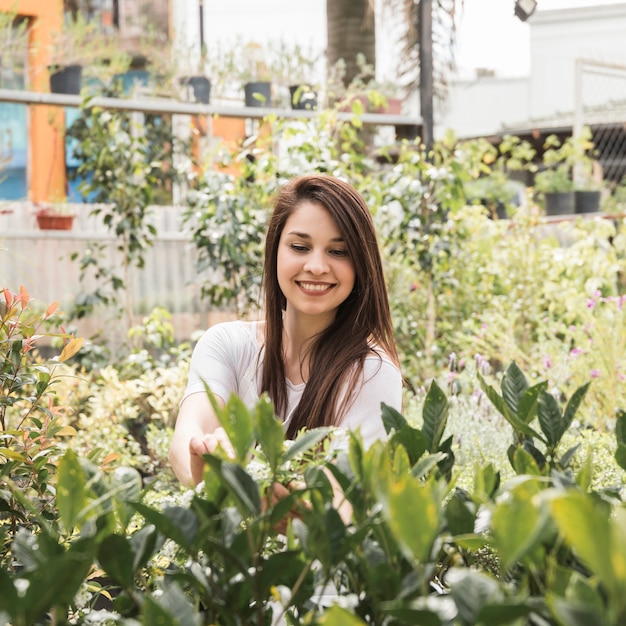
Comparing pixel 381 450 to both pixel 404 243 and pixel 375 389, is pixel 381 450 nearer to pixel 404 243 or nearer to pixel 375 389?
pixel 375 389

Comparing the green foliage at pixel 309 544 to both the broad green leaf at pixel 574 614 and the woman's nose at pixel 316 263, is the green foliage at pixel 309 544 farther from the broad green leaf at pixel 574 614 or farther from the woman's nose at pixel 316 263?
the woman's nose at pixel 316 263

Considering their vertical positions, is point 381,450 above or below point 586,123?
below

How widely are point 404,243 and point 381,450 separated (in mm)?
5287

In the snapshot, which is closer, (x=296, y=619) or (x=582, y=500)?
(x=582, y=500)

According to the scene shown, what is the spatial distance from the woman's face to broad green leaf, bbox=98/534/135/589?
5.06ft

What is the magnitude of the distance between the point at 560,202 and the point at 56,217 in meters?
6.02

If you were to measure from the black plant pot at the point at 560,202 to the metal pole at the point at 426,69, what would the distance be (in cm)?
443

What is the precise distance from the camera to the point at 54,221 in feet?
22.0

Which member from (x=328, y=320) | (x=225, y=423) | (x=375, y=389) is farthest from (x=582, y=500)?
(x=328, y=320)

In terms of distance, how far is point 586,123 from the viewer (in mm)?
13469

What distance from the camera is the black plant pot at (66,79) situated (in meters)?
7.72

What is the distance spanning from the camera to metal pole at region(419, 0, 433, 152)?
6629 mm

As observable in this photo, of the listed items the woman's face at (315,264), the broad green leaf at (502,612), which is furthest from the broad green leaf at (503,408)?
the woman's face at (315,264)

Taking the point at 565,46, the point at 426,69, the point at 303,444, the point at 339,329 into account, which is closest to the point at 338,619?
the point at 303,444
